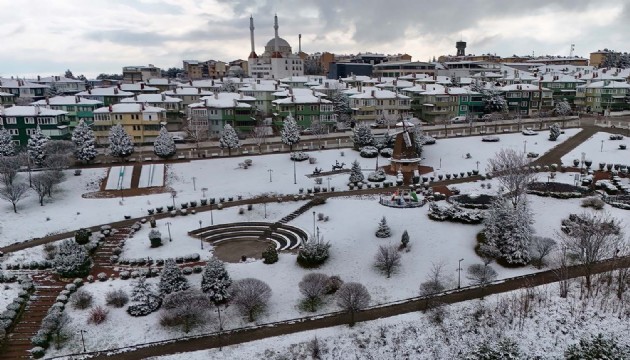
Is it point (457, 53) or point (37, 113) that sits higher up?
point (457, 53)

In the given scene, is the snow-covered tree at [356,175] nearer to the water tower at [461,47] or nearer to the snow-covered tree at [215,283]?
the snow-covered tree at [215,283]

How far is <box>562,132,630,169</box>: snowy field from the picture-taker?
194 feet

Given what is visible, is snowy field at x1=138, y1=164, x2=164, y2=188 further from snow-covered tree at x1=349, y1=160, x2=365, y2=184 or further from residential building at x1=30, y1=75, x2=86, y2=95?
residential building at x1=30, y1=75, x2=86, y2=95

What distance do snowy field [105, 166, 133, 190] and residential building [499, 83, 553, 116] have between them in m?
68.7

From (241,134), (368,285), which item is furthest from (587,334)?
(241,134)

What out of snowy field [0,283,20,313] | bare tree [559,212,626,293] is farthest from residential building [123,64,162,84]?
bare tree [559,212,626,293]

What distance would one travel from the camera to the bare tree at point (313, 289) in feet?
102

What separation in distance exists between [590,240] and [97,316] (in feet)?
109

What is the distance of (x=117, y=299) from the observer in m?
32.1

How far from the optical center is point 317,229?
41.5 m

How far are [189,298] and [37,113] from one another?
48982mm

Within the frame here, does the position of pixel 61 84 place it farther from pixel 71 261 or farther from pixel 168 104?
pixel 71 261

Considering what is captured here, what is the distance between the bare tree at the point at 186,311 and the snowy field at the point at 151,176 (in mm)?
26718

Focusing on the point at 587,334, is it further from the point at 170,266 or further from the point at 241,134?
the point at 241,134
